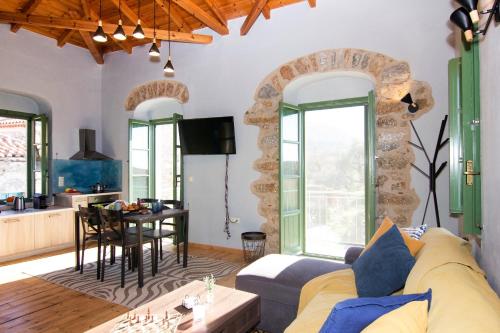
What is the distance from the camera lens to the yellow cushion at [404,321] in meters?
1.05

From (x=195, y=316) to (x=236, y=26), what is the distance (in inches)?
181

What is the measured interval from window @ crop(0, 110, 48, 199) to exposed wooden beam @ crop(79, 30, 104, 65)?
5.48 ft

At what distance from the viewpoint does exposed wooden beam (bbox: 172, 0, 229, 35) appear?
468 cm

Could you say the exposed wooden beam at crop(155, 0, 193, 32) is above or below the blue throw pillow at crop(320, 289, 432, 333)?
above

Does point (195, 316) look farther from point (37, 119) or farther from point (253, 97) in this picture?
point (37, 119)

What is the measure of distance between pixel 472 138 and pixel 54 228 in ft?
19.9

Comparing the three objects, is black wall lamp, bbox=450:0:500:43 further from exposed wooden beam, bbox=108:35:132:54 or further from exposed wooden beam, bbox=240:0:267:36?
exposed wooden beam, bbox=108:35:132:54

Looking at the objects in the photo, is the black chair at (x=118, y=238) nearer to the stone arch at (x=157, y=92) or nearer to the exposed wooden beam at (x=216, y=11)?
the stone arch at (x=157, y=92)

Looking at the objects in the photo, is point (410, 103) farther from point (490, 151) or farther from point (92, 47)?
point (92, 47)

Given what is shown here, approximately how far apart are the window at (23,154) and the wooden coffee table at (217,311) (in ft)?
16.8

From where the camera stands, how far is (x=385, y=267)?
2.06 m

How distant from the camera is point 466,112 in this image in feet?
6.86

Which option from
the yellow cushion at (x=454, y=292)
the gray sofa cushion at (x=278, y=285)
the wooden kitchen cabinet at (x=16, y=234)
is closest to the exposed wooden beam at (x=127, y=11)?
the wooden kitchen cabinet at (x=16, y=234)

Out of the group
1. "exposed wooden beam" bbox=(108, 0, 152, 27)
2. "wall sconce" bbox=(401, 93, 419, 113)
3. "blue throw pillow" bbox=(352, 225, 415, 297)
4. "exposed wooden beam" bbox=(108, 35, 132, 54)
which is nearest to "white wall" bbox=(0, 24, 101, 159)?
"exposed wooden beam" bbox=(108, 35, 132, 54)
